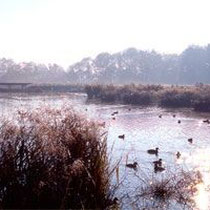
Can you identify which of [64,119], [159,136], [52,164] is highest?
[64,119]

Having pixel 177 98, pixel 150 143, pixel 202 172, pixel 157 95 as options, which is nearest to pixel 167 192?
pixel 202 172

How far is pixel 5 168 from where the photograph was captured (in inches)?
377

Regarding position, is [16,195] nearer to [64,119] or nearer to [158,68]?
[64,119]

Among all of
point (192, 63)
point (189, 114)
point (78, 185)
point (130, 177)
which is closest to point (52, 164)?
point (78, 185)

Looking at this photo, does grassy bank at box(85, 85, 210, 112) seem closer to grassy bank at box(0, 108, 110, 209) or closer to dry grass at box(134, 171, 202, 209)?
dry grass at box(134, 171, 202, 209)

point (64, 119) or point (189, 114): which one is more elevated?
point (64, 119)

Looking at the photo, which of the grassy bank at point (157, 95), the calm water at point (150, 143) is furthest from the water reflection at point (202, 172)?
the grassy bank at point (157, 95)

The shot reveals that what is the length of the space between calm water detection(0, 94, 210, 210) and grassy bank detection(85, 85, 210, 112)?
21.8 ft

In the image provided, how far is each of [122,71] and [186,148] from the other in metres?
124

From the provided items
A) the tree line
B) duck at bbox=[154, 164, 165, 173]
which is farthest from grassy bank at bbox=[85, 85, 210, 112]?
the tree line

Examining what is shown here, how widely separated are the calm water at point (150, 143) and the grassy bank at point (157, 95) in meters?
6.65

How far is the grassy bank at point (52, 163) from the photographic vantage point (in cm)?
969

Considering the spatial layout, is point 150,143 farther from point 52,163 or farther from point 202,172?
point 52,163

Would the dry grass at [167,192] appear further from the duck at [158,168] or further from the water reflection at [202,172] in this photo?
the duck at [158,168]
